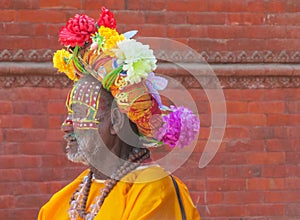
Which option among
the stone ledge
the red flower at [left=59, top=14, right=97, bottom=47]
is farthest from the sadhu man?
the stone ledge

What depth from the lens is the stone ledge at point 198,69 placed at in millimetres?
5566

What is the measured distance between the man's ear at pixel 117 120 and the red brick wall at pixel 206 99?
A: 8.17ft

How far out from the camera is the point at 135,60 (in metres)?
3.05

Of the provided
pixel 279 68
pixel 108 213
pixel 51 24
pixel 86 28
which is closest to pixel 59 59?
pixel 86 28

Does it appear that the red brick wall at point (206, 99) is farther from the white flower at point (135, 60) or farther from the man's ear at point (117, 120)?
the white flower at point (135, 60)

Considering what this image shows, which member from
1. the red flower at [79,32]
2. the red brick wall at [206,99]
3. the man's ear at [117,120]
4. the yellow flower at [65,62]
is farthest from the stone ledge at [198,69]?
the man's ear at [117,120]

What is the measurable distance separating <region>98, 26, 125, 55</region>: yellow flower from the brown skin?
0.18 meters

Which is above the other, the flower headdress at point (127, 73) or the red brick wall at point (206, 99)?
the flower headdress at point (127, 73)

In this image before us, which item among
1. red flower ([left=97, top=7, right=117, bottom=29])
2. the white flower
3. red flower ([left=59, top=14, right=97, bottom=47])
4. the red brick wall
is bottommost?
the red brick wall

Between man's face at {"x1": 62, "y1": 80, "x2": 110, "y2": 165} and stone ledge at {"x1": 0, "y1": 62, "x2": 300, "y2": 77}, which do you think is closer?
man's face at {"x1": 62, "y1": 80, "x2": 110, "y2": 165}

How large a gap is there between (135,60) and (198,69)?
268 cm

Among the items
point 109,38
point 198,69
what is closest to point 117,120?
point 109,38

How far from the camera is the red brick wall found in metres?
5.64

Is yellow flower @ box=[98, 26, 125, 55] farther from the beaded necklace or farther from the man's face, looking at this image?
the beaded necklace
